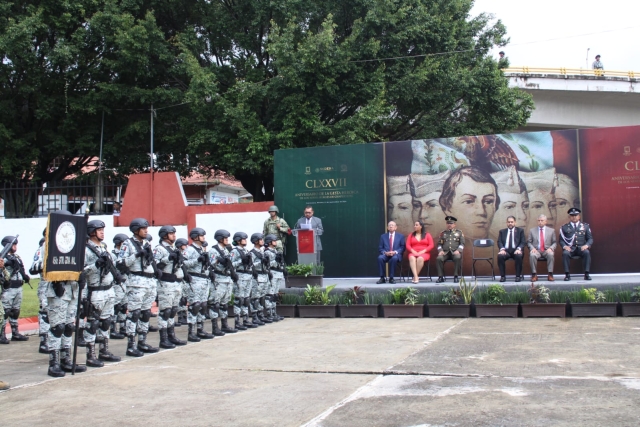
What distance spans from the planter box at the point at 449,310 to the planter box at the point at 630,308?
2.56 metres

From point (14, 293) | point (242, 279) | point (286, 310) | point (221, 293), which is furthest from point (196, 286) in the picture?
point (14, 293)

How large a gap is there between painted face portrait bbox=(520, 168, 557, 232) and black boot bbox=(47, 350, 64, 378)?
34.0ft

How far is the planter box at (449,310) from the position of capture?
1205 centimetres

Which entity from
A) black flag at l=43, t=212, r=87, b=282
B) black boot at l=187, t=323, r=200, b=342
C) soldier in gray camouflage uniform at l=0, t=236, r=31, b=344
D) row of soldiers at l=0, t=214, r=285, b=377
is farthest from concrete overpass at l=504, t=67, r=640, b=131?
black flag at l=43, t=212, r=87, b=282

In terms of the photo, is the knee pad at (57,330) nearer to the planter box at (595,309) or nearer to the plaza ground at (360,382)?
the plaza ground at (360,382)

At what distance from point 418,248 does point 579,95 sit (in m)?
17.9

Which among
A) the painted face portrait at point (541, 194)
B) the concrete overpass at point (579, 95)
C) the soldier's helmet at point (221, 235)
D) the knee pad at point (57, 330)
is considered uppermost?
the concrete overpass at point (579, 95)

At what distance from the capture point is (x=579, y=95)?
29.1 m

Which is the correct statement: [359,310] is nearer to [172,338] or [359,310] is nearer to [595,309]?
[172,338]

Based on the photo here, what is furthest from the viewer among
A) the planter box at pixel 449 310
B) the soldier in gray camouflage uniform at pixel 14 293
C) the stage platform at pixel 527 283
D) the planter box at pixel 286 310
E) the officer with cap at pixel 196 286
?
the planter box at pixel 286 310

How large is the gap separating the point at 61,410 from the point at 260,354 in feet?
10.4

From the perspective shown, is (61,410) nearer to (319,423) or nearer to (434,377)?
(319,423)

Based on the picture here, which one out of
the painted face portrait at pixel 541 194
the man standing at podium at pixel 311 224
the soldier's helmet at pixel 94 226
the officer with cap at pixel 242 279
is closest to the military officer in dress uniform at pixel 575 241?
the painted face portrait at pixel 541 194

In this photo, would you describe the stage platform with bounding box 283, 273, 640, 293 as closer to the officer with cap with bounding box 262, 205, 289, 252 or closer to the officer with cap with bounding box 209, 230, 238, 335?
the officer with cap with bounding box 262, 205, 289, 252
